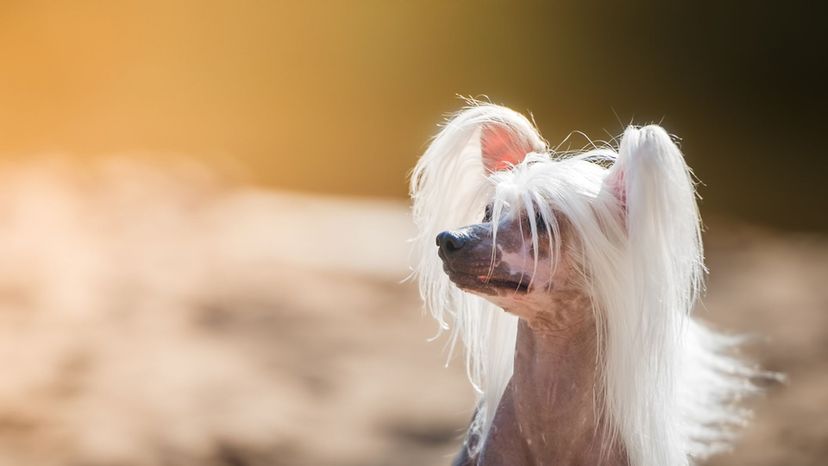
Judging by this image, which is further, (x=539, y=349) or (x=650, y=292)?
(x=539, y=349)

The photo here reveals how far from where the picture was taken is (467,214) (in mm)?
1925

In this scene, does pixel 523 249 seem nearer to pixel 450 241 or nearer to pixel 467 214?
pixel 450 241

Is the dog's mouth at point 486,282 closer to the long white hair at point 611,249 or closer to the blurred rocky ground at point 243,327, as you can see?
the long white hair at point 611,249

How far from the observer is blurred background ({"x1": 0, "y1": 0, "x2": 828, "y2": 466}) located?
3219 millimetres

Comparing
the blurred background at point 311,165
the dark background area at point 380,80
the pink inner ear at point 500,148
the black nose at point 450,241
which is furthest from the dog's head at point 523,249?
the dark background area at point 380,80

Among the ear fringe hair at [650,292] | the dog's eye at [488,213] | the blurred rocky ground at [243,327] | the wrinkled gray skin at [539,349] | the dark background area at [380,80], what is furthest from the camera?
the dark background area at [380,80]

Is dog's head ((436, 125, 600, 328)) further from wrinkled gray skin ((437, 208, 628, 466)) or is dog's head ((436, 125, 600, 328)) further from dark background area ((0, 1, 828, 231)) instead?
dark background area ((0, 1, 828, 231))

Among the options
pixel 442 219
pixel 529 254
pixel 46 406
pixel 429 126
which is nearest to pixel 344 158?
pixel 429 126

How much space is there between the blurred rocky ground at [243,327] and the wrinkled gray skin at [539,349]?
853mm

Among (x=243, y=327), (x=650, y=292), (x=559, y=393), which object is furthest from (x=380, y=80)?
(x=650, y=292)

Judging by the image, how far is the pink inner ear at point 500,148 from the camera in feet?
6.23

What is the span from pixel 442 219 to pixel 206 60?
234 centimetres

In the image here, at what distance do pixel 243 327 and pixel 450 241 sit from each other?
5.83 ft

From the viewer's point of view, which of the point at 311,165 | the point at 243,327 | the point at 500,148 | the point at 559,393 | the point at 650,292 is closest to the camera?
the point at 650,292
